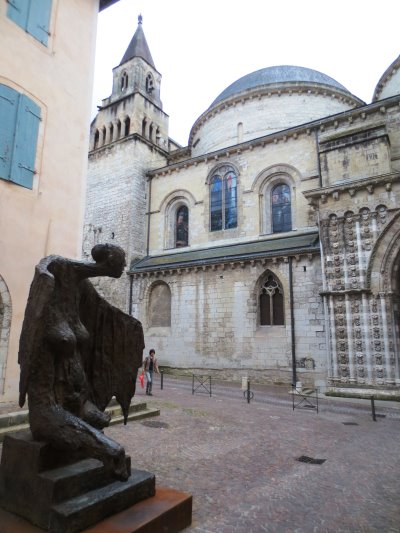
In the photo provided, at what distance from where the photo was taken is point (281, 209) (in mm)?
19219

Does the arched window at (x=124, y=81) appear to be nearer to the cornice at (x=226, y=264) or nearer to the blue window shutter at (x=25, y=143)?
the cornice at (x=226, y=264)

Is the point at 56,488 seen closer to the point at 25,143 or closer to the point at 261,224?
the point at 25,143

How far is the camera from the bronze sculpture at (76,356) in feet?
9.64

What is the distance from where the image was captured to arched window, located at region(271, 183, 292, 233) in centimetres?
1892

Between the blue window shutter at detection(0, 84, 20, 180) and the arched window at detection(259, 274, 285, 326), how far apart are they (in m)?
12.0

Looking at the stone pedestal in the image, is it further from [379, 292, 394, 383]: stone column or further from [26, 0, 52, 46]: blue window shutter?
[379, 292, 394, 383]: stone column

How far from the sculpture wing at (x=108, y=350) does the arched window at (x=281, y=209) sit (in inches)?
630

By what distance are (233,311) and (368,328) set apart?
6378 mm

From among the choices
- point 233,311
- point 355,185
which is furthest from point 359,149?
point 233,311

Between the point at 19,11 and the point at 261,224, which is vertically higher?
the point at 19,11

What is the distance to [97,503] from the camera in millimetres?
2791

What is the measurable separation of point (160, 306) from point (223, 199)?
7023 mm

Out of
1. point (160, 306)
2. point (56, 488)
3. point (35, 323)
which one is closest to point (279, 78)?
point (160, 306)

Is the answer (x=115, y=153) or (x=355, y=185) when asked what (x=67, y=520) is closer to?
(x=355, y=185)
